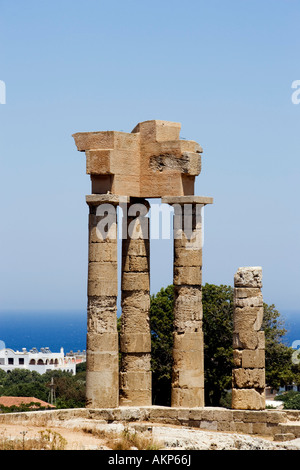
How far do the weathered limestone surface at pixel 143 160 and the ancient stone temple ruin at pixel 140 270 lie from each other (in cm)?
3

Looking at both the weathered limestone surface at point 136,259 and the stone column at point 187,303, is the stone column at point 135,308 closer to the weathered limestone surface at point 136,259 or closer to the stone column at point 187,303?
the weathered limestone surface at point 136,259

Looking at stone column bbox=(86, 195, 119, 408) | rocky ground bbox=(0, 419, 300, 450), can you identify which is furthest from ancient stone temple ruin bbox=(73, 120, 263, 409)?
rocky ground bbox=(0, 419, 300, 450)

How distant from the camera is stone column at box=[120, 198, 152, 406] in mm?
33531

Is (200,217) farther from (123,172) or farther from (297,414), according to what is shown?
(297,414)

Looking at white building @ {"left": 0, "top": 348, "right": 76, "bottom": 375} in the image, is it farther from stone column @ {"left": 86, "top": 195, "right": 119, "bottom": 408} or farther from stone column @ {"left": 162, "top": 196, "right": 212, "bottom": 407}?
stone column @ {"left": 86, "top": 195, "right": 119, "bottom": 408}

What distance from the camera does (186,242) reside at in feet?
108

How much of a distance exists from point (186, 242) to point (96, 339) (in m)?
4.20

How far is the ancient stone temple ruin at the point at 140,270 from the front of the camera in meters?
31.7

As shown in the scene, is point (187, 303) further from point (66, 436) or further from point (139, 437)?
point (66, 436)

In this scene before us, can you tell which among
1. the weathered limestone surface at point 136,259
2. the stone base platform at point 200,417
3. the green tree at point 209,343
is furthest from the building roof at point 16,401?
the stone base platform at point 200,417

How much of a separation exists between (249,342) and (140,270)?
14.1ft
